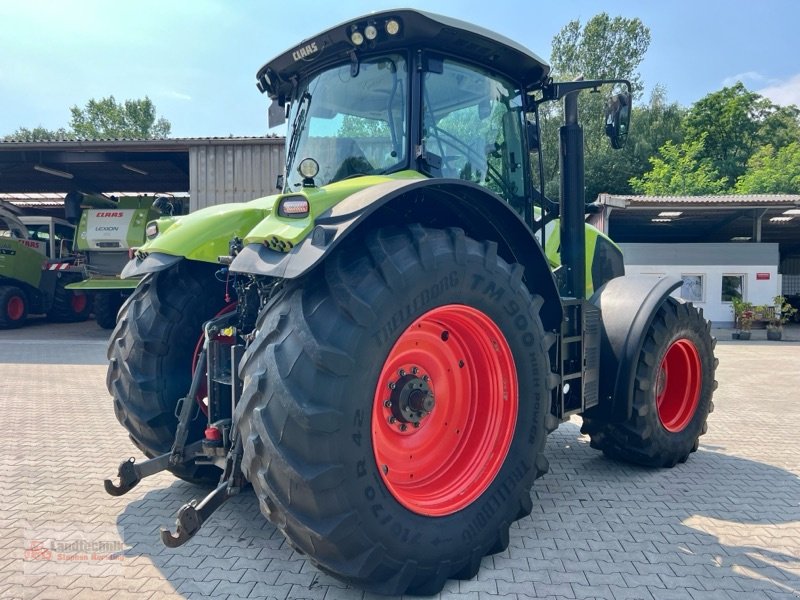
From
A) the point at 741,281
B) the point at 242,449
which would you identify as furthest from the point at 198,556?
the point at 741,281

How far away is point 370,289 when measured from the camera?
220 centimetres

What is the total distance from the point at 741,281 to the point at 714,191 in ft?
39.2

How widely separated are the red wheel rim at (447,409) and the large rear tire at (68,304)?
15.0 metres

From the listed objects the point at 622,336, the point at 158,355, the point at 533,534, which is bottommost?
the point at 533,534

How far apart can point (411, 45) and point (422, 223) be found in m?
0.93

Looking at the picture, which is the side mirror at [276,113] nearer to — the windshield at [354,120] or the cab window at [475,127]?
the windshield at [354,120]

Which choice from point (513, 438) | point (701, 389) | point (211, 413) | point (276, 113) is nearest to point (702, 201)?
Result: point (701, 389)

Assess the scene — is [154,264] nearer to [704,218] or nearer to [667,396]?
[667,396]

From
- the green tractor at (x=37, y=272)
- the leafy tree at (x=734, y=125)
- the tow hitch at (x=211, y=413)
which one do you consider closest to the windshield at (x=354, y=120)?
the tow hitch at (x=211, y=413)

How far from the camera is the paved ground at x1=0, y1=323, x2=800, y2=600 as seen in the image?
2463mm

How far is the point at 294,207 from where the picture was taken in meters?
2.36

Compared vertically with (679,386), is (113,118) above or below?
above

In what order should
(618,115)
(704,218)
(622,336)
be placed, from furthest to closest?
(704,218)
(622,336)
(618,115)

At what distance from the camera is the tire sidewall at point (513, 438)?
2123 millimetres
